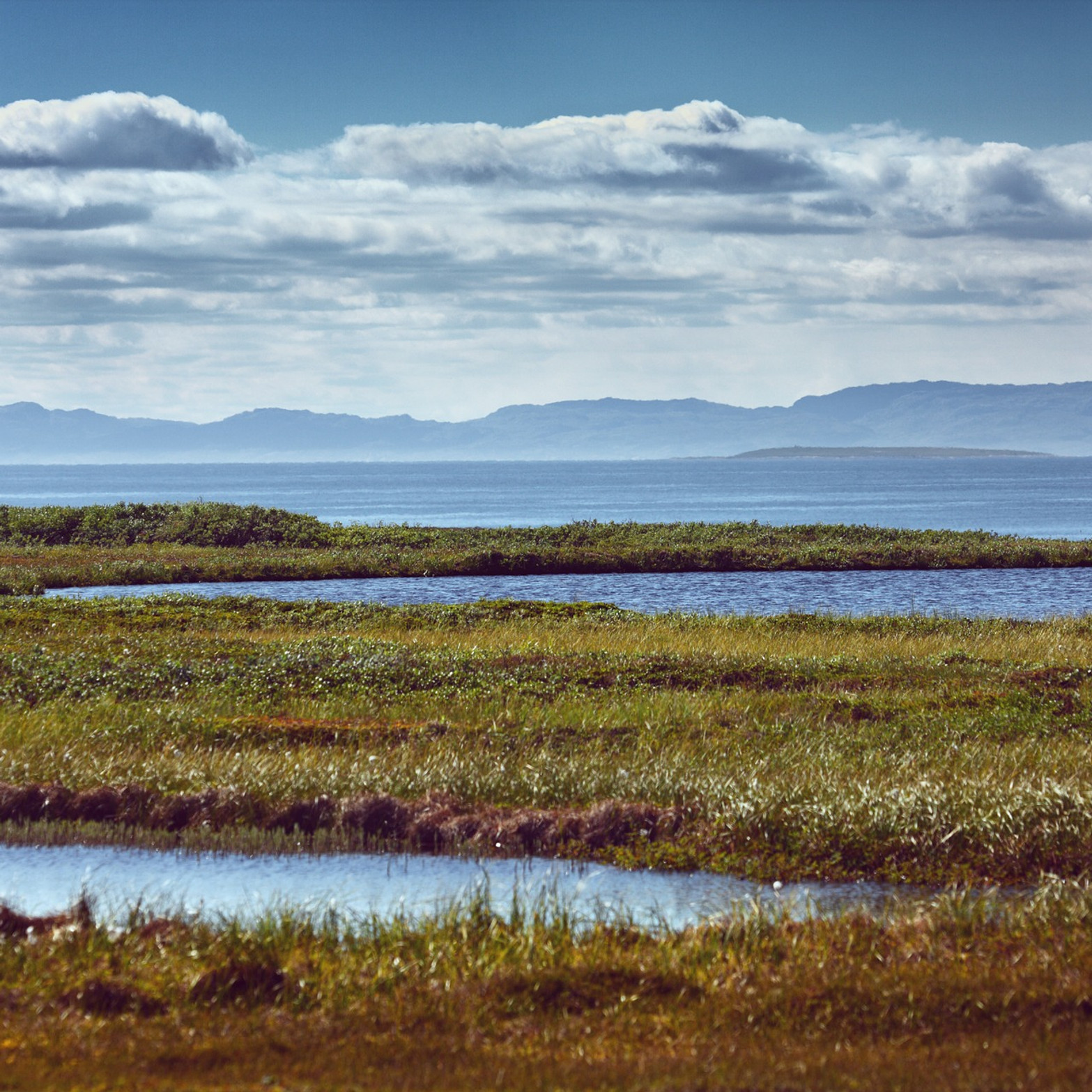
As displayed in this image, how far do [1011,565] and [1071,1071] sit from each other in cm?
7128

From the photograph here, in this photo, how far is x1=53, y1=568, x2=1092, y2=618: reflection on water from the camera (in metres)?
54.3

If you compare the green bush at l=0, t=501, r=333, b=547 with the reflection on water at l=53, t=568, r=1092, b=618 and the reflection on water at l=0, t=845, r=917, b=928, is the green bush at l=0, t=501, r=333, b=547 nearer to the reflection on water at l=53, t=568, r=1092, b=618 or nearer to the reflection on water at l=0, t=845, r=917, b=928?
the reflection on water at l=53, t=568, r=1092, b=618

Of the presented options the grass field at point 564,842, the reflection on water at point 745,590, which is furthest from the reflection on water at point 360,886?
the reflection on water at point 745,590

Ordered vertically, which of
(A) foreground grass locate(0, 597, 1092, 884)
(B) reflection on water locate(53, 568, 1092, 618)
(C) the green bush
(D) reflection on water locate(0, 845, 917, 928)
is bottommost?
(B) reflection on water locate(53, 568, 1092, 618)

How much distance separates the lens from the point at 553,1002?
1071 centimetres

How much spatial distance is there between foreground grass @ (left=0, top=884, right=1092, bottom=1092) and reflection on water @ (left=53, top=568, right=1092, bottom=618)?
38.0 metres

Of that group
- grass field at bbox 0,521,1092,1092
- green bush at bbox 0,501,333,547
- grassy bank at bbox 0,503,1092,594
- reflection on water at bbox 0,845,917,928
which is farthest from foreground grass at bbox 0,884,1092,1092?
green bush at bbox 0,501,333,547

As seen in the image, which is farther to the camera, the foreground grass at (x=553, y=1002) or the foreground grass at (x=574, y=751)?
the foreground grass at (x=574, y=751)

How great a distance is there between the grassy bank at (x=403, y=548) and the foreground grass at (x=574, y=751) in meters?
33.5

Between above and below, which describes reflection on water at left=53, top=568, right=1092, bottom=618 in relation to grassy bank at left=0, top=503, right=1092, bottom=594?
below

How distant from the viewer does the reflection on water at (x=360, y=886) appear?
1377 cm

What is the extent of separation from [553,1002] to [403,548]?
6981 cm

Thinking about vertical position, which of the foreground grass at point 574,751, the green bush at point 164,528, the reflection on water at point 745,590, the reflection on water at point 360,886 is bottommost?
the reflection on water at point 745,590

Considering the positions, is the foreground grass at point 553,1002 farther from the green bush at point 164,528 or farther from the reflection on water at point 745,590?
the green bush at point 164,528
